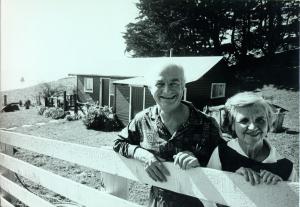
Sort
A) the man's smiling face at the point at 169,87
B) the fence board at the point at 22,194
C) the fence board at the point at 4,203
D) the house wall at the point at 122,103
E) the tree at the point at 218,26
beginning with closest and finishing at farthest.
Answer: the man's smiling face at the point at 169,87 < the fence board at the point at 22,194 < the fence board at the point at 4,203 < the tree at the point at 218,26 < the house wall at the point at 122,103

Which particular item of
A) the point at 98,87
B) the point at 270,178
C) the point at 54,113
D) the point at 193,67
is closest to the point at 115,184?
the point at 270,178

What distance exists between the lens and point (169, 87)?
1.23 m

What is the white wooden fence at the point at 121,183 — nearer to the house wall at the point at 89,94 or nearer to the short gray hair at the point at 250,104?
the short gray hair at the point at 250,104

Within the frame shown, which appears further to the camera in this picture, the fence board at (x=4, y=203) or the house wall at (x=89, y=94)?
the house wall at (x=89, y=94)

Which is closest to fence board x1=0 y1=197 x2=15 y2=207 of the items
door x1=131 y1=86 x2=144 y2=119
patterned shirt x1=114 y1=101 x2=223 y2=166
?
patterned shirt x1=114 y1=101 x2=223 y2=166

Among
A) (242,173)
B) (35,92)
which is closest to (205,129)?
(242,173)

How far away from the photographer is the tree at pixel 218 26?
250 centimetres

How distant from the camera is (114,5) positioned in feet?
8.93

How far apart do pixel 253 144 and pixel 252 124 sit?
73 millimetres

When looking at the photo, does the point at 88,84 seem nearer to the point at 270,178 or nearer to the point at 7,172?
the point at 7,172

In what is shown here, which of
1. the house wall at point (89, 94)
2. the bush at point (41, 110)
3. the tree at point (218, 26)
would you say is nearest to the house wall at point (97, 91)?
the house wall at point (89, 94)

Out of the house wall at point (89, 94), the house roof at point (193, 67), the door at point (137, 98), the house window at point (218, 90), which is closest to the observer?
the house roof at point (193, 67)

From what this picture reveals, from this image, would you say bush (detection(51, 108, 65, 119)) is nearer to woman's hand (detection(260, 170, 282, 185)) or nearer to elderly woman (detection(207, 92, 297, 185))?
elderly woman (detection(207, 92, 297, 185))

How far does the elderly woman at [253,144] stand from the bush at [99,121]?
604 centimetres
